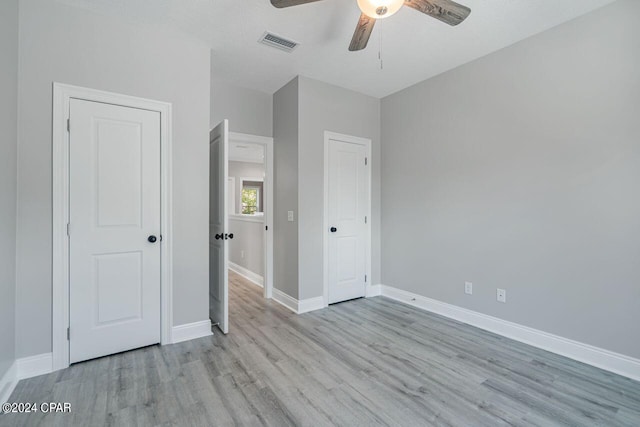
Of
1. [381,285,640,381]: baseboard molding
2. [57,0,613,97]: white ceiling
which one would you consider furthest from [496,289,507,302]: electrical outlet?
[57,0,613,97]: white ceiling

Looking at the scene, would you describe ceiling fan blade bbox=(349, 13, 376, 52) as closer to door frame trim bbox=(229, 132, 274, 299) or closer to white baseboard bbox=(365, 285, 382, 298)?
door frame trim bbox=(229, 132, 274, 299)

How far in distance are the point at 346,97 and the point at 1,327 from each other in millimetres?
3798

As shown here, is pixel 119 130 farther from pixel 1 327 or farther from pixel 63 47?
pixel 1 327

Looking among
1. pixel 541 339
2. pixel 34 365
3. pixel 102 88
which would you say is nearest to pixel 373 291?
pixel 541 339

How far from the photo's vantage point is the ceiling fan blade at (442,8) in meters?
1.75

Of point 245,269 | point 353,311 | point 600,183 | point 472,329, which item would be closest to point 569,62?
point 600,183

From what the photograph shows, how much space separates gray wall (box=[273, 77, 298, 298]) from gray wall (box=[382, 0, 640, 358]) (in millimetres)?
1495

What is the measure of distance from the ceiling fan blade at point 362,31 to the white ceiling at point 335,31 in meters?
0.37

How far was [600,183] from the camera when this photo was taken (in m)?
2.28

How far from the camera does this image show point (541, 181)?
259 centimetres

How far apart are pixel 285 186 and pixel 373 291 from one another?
1.90 meters

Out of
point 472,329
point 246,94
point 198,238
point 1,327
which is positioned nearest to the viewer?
point 1,327

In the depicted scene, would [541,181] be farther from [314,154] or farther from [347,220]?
[314,154]

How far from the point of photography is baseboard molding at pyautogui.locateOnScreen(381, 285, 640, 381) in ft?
7.08
